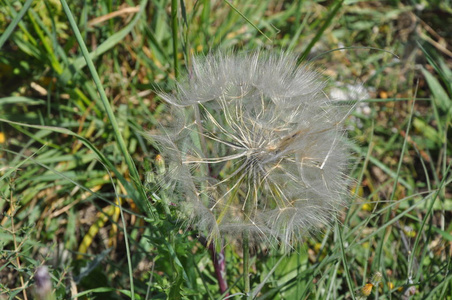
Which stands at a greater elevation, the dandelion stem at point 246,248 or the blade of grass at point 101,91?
the blade of grass at point 101,91

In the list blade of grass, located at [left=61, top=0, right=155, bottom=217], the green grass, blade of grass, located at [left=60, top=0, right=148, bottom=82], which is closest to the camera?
blade of grass, located at [left=61, top=0, right=155, bottom=217]

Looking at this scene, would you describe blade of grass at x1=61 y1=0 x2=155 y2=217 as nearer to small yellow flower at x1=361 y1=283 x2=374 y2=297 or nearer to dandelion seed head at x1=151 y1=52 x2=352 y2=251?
dandelion seed head at x1=151 y1=52 x2=352 y2=251

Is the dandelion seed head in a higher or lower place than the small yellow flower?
higher

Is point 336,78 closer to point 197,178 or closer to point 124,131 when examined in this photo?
point 124,131

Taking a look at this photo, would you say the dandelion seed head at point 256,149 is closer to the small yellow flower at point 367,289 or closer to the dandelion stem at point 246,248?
the dandelion stem at point 246,248

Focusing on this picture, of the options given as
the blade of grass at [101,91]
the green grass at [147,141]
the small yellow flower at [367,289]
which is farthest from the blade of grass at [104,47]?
the small yellow flower at [367,289]

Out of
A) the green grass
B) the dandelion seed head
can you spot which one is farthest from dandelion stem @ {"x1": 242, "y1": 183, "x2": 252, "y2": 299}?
the green grass
